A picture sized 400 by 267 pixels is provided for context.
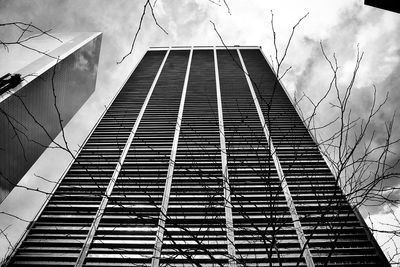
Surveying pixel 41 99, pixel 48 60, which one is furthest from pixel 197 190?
pixel 41 99

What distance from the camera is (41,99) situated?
57.7ft

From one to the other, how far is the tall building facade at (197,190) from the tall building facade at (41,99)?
3005 mm

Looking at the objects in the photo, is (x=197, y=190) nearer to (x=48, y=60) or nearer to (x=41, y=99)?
(x=48, y=60)

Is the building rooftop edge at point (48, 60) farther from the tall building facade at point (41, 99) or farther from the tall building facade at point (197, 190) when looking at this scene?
the tall building facade at point (197, 190)

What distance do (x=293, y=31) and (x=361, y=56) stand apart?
0.73 meters

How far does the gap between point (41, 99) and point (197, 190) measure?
1459 centimetres

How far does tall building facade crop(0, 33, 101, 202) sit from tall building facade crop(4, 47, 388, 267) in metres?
3.01

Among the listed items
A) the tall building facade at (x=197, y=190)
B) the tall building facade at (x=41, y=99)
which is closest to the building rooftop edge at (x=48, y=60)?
the tall building facade at (x=41, y=99)

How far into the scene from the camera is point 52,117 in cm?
2088

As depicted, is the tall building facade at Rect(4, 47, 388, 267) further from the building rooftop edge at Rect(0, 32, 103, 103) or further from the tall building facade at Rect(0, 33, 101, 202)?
the building rooftop edge at Rect(0, 32, 103, 103)

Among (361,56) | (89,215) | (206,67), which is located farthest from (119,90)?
(361,56)

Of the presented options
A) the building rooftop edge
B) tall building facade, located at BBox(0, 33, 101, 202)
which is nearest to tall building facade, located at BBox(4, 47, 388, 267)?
tall building facade, located at BBox(0, 33, 101, 202)

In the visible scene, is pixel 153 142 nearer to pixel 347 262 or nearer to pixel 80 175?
pixel 80 175

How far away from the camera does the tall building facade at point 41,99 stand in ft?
45.6
